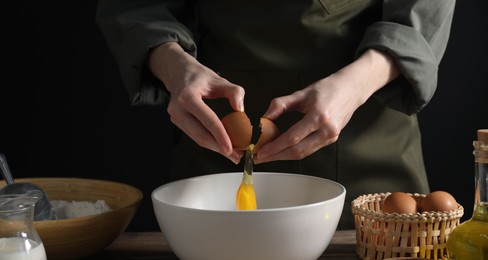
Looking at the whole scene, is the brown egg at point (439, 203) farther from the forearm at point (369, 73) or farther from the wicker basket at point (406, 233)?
the forearm at point (369, 73)

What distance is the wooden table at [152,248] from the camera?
49.9 inches

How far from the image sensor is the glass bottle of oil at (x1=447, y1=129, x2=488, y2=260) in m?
1.03

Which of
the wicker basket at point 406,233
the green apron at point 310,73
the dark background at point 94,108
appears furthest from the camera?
the dark background at point 94,108

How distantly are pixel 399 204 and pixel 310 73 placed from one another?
43 cm

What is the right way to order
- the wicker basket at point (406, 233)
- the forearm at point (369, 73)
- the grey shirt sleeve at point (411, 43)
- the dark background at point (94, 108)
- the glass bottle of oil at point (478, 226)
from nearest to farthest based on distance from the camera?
the glass bottle of oil at point (478, 226)
the wicker basket at point (406, 233)
the forearm at point (369, 73)
the grey shirt sleeve at point (411, 43)
the dark background at point (94, 108)

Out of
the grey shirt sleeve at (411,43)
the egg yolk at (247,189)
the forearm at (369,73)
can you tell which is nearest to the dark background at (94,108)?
the grey shirt sleeve at (411,43)

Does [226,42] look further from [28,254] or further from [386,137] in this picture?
[28,254]

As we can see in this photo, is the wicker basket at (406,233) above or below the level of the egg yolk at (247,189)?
below

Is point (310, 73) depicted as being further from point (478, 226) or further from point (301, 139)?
point (478, 226)

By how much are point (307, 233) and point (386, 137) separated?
581 mm

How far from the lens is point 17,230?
41.8 inches

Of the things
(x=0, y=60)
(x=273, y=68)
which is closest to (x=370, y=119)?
(x=273, y=68)

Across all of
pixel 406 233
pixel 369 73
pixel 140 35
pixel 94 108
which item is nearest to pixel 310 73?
pixel 369 73

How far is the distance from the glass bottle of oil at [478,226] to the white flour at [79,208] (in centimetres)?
66
